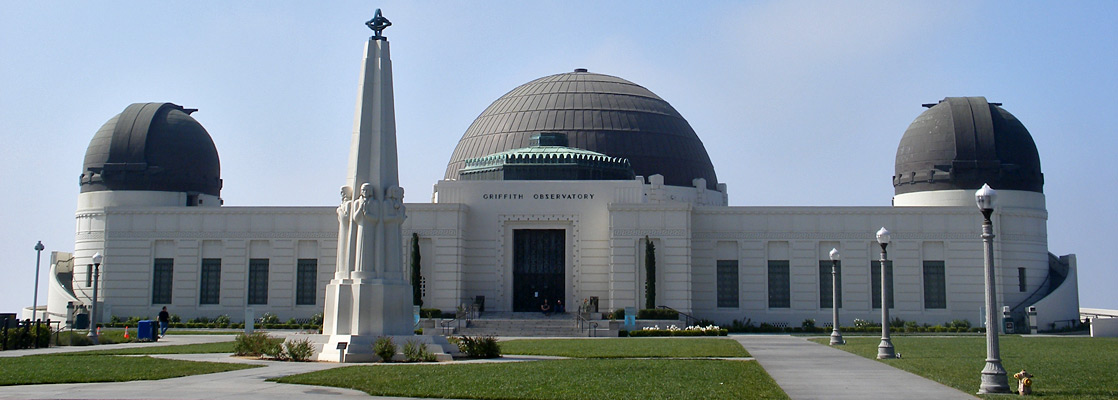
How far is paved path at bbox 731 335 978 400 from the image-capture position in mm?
16953

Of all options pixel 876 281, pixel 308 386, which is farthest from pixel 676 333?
pixel 308 386

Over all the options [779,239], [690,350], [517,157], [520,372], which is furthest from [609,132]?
[520,372]

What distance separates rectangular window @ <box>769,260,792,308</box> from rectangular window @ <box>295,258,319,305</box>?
21.7 meters

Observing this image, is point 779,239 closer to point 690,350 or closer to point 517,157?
point 517,157

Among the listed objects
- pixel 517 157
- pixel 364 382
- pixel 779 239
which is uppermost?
pixel 517 157

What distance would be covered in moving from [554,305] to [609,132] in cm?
1261

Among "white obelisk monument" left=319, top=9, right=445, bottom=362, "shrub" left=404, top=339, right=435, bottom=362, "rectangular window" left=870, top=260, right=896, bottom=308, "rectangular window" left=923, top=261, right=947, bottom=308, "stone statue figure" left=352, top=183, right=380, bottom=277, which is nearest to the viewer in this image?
"shrub" left=404, top=339, right=435, bottom=362

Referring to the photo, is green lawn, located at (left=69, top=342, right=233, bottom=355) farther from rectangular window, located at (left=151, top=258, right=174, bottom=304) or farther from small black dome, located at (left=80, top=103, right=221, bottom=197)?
small black dome, located at (left=80, top=103, right=221, bottom=197)

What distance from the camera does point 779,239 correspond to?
50.7 metres

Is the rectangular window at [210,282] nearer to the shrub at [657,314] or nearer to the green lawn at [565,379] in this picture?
the shrub at [657,314]

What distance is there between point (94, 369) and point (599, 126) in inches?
1616

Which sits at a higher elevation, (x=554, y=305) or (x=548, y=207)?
(x=548, y=207)

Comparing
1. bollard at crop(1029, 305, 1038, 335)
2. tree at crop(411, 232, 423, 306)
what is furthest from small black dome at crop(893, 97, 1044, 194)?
tree at crop(411, 232, 423, 306)

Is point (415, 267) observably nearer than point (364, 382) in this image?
No
